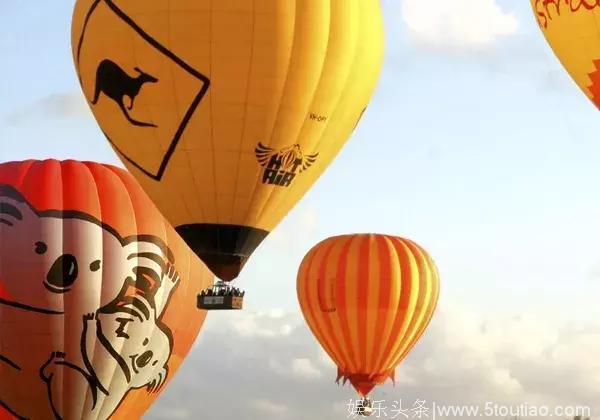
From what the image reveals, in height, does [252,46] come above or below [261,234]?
above

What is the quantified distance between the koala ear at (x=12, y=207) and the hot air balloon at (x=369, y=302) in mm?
10674

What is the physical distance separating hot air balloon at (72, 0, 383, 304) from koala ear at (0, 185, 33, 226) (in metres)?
2.97

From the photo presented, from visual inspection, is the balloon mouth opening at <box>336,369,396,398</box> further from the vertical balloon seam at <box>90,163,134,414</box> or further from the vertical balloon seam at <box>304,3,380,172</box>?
the vertical balloon seam at <box>304,3,380,172</box>

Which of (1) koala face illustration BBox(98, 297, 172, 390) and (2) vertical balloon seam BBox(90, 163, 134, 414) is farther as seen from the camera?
(2) vertical balloon seam BBox(90, 163, 134, 414)

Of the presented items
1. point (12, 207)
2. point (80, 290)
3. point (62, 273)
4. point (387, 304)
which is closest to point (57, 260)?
point (62, 273)

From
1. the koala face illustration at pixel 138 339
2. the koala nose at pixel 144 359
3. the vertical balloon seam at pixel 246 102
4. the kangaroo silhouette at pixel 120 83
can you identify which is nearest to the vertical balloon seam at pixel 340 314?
the koala face illustration at pixel 138 339

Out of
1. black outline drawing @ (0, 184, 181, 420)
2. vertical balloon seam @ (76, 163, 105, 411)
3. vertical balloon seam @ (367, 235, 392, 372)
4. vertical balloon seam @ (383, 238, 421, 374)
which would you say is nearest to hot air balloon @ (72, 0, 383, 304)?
vertical balloon seam @ (76, 163, 105, 411)

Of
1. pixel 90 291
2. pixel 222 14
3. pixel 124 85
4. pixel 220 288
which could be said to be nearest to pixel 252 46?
pixel 222 14

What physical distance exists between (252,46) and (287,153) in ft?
7.15

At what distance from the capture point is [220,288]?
28.4 meters

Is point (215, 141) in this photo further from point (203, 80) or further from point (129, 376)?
point (129, 376)

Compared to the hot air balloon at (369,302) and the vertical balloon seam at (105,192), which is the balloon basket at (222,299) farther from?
the hot air balloon at (369,302)

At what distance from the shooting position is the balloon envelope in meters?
38.5

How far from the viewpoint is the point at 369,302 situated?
127 feet
